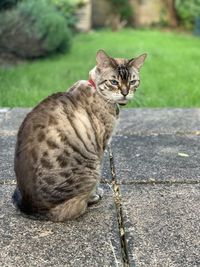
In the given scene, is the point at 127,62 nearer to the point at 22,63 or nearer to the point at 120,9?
the point at 22,63

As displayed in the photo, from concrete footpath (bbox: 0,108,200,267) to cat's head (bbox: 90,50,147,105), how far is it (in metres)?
0.68

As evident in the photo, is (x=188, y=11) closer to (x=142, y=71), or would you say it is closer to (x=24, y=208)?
(x=142, y=71)

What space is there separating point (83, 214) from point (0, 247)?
56 centimetres

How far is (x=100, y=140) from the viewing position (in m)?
2.72

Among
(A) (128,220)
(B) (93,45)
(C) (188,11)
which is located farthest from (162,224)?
(C) (188,11)

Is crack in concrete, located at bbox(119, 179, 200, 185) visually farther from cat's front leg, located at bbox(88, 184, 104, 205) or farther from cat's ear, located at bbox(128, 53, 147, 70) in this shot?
cat's ear, located at bbox(128, 53, 147, 70)

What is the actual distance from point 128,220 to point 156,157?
1068 millimetres

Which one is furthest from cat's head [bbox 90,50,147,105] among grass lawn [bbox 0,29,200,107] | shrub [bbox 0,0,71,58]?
shrub [bbox 0,0,71,58]

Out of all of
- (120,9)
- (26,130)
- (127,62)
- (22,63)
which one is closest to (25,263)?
(26,130)

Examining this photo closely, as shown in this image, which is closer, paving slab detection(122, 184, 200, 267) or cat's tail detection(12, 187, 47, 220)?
paving slab detection(122, 184, 200, 267)

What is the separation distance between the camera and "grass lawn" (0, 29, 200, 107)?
5707 millimetres

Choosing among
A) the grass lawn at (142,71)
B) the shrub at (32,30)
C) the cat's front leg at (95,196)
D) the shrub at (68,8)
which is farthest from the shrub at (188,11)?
the cat's front leg at (95,196)

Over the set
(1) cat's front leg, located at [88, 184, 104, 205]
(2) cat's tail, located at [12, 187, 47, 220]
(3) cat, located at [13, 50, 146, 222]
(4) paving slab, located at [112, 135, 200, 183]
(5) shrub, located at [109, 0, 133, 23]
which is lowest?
(5) shrub, located at [109, 0, 133, 23]

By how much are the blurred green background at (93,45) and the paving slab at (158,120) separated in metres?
0.55
